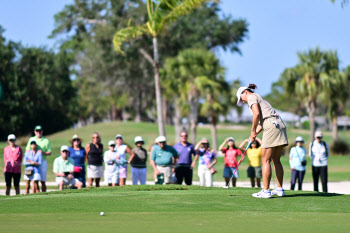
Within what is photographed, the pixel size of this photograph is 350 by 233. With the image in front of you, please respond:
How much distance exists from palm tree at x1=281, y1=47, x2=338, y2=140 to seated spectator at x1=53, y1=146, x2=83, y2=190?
99.1 ft

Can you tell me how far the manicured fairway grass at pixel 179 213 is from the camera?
25.6 ft

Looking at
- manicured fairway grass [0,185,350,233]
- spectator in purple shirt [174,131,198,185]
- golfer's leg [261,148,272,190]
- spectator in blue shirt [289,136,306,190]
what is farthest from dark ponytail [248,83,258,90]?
spectator in blue shirt [289,136,306,190]

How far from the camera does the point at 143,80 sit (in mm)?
67938

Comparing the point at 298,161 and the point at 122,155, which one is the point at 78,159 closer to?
the point at 122,155

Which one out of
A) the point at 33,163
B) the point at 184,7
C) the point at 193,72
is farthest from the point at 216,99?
the point at 33,163

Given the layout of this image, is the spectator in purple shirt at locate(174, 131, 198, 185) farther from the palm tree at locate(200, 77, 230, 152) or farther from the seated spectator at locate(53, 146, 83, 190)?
the palm tree at locate(200, 77, 230, 152)

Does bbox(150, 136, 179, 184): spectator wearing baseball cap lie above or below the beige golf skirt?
below

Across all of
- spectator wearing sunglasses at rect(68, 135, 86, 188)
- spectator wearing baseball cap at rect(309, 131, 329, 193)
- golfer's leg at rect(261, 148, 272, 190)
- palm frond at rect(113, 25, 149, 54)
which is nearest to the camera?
golfer's leg at rect(261, 148, 272, 190)

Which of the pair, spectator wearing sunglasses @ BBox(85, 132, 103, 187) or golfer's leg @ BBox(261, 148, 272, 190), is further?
spectator wearing sunglasses @ BBox(85, 132, 103, 187)

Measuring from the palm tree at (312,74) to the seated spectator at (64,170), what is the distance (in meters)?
30.2

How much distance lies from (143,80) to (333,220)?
197 ft

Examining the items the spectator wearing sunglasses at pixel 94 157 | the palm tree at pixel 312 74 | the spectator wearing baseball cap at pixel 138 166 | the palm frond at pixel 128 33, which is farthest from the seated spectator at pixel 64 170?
the palm tree at pixel 312 74

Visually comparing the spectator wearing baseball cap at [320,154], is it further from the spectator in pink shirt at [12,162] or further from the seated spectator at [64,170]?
the spectator in pink shirt at [12,162]

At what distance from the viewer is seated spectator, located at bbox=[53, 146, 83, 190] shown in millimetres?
17203
